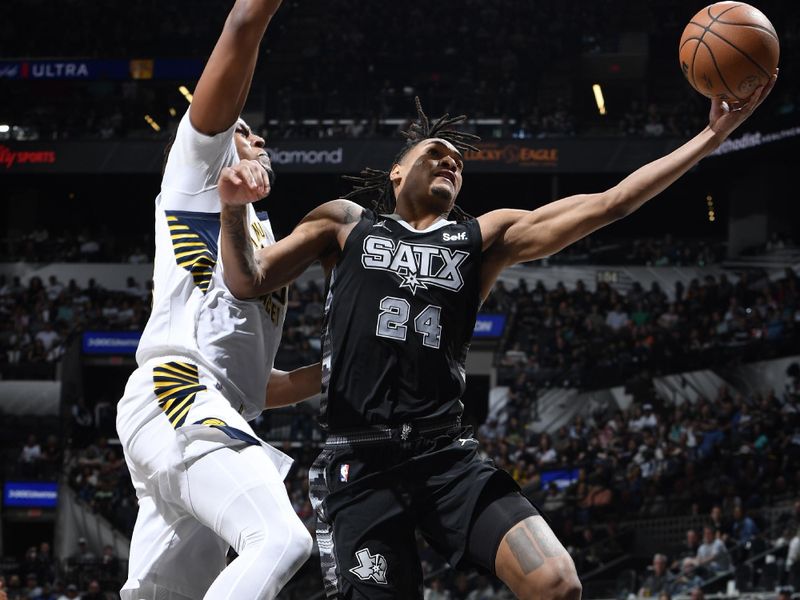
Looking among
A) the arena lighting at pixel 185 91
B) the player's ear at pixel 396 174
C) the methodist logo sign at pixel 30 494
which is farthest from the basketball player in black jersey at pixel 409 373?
the arena lighting at pixel 185 91

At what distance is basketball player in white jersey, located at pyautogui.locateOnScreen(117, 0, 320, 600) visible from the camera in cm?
363

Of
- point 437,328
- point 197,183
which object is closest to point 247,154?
point 197,183

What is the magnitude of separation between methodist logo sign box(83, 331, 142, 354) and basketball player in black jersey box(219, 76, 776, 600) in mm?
19867

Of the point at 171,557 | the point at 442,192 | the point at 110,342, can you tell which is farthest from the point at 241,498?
the point at 110,342

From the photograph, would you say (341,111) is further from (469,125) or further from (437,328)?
(437,328)

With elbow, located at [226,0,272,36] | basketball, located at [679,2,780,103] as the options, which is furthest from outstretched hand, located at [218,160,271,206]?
basketball, located at [679,2,780,103]

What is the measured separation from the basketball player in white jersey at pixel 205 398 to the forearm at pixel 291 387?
0.49 metres

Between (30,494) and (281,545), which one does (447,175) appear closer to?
(281,545)

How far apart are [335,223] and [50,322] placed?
21060 millimetres

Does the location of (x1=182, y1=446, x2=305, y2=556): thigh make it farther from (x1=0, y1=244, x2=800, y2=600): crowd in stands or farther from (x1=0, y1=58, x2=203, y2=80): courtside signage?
(x1=0, y1=58, x2=203, y2=80): courtside signage

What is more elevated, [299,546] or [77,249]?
[77,249]

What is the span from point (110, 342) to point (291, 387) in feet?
64.7

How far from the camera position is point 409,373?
421cm

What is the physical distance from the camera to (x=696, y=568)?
12.8m
